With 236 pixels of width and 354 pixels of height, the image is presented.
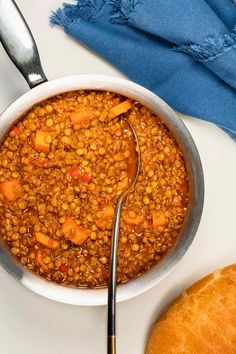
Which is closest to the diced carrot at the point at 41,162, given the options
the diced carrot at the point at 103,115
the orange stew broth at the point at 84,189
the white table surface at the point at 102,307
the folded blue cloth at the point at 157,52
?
the orange stew broth at the point at 84,189

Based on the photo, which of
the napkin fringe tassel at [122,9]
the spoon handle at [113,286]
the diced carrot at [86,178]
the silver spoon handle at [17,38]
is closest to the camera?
the spoon handle at [113,286]

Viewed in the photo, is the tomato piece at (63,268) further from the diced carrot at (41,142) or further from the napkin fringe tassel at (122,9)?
the napkin fringe tassel at (122,9)

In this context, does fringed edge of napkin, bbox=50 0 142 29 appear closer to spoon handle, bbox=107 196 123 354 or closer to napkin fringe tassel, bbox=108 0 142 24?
napkin fringe tassel, bbox=108 0 142 24

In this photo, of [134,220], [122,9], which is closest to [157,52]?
[122,9]

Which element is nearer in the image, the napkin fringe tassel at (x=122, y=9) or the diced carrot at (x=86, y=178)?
the diced carrot at (x=86, y=178)

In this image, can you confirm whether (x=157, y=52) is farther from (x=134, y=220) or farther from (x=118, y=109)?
(x=134, y=220)

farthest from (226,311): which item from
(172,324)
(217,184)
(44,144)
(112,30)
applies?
(112,30)
